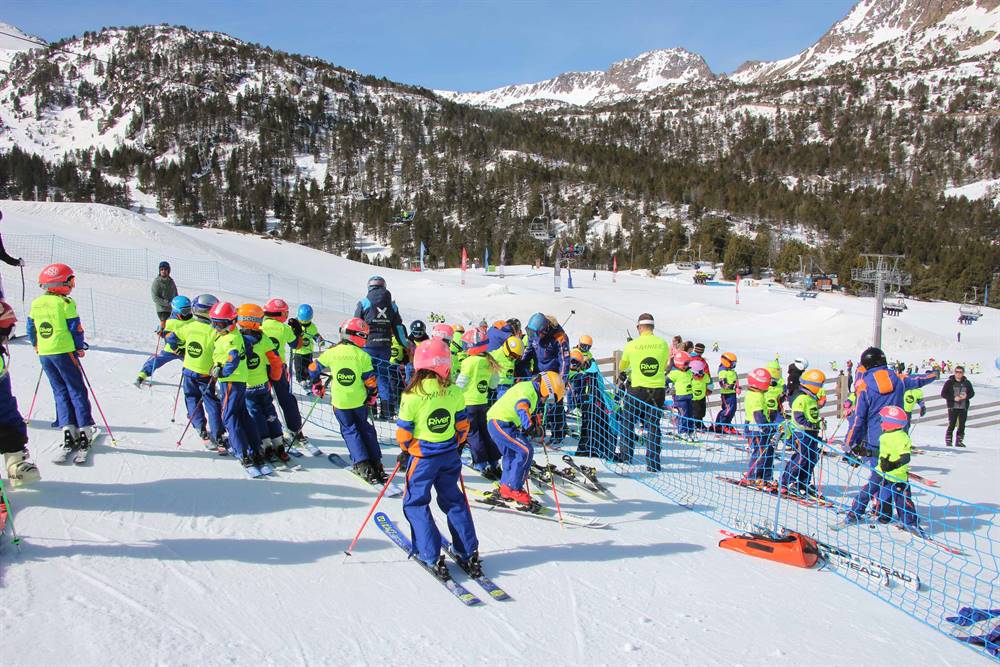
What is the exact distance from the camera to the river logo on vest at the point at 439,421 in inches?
154

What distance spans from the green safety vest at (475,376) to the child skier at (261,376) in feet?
6.31

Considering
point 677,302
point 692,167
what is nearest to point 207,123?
point 692,167

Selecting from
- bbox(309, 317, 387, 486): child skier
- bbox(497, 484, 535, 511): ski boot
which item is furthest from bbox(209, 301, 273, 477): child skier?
bbox(497, 484, 535, 511): ski boot

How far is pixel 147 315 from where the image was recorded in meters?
14.1

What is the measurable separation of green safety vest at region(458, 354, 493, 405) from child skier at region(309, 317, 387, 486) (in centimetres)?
110

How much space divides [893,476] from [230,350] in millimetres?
6268

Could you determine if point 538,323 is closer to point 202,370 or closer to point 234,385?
point 234,385

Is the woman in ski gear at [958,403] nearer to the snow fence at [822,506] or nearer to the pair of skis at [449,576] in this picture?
the snow fence at [822,506]

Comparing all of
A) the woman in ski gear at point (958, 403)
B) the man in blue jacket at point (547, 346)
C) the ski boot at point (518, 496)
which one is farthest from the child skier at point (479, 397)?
the woman in ski gear at point (958, 403)

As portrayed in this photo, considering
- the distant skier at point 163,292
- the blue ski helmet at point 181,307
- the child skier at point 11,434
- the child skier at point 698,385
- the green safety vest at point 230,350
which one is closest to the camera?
the child skier at point 11,434

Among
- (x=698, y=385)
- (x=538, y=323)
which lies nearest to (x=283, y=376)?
(x=538, y=323)

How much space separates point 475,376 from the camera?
640cm

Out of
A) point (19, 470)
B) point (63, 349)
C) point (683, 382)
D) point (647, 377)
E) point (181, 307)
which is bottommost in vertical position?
point (19, 470)

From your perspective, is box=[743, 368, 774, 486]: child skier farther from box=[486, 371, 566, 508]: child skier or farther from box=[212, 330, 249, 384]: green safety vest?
box=[212, 330, 249, 384]: green safety vest
